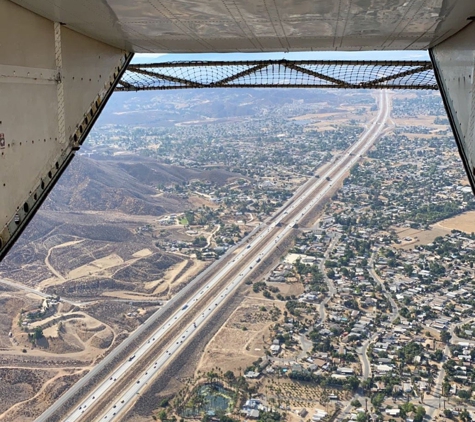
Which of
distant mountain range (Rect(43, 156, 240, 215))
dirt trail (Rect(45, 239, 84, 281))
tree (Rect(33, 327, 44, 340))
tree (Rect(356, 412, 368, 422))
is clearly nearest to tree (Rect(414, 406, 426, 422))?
tree (Rect(356, 412, 368, 422))

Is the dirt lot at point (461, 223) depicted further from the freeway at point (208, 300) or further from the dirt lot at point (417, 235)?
the freeway at point (208, 300)

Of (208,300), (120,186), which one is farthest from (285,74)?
(120,186)

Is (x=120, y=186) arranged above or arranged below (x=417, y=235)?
above

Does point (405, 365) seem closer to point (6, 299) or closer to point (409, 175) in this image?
point (6, 299)

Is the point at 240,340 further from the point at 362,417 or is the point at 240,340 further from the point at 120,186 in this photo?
the point at 120,186

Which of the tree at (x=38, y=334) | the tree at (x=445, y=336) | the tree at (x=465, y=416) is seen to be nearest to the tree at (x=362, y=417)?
the tree at (x=465, y=416)
